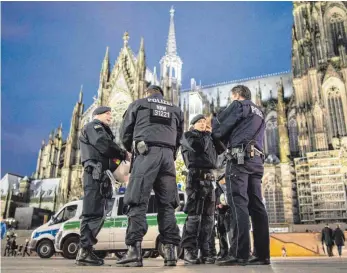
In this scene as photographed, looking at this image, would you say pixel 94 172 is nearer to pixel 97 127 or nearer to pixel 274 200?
pixel 97 127

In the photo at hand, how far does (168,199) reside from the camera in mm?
3781

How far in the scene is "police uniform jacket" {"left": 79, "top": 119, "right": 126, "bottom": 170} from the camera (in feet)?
14.0

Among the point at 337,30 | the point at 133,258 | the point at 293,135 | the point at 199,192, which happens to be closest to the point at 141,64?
the point at 293,135

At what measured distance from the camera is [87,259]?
3.85 m

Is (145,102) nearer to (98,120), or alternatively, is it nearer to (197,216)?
(98,120)

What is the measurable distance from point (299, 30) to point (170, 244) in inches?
1159

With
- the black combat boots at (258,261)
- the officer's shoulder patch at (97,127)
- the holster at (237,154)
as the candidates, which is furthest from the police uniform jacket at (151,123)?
the black combat boots at (258,261)

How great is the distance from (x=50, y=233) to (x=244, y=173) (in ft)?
22.8

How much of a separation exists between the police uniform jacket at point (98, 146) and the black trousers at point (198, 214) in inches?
42.8

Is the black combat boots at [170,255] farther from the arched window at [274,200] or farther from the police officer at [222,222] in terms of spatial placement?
the arched window at [274,200]

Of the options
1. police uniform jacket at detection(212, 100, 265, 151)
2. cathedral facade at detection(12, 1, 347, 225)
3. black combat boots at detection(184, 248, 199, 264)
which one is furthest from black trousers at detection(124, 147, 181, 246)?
cathedral facade at detection(12, 1, 347, 225)

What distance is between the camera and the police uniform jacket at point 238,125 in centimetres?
387

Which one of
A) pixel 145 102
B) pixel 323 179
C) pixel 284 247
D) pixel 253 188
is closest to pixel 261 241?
pixel 253 188

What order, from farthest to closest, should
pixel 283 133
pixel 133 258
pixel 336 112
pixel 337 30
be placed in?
1. pixel 337 30
2. pixel 283 133
3. pixel 336 112
4. pixel 133 258
